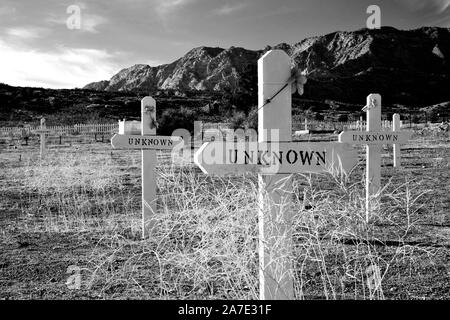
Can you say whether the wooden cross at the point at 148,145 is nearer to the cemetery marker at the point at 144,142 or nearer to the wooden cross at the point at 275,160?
the cemetery marker at the point at 144,142

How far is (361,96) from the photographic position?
134750 millimetres

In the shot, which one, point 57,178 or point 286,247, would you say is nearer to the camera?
point 286,247

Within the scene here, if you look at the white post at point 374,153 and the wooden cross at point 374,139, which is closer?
the wooden cross at point 374,139

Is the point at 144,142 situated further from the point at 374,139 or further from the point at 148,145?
the point at 374,139

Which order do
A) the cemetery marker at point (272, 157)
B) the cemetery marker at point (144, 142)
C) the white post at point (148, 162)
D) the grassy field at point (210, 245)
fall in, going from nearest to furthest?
the cemetery marker at point (272, 157) → the grassy field at point (210, 245) → the cemetery marker at point (144, 142) → the white post at point (148, 162)

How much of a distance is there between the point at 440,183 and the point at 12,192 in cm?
909

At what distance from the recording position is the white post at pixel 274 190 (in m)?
2.47

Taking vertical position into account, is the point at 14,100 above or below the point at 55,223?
above

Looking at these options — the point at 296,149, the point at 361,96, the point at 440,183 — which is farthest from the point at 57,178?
the point at 361,96

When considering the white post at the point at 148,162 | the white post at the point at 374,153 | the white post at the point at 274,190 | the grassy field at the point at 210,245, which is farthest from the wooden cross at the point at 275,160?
the white post at the point at 374,153

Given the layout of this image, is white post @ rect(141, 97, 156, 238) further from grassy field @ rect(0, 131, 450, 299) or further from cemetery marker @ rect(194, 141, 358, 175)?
cemetery marker @ rect(194, 141, 358, 175)

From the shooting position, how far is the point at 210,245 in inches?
140

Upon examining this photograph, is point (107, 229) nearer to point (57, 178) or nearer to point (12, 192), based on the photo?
point (12, 192)
